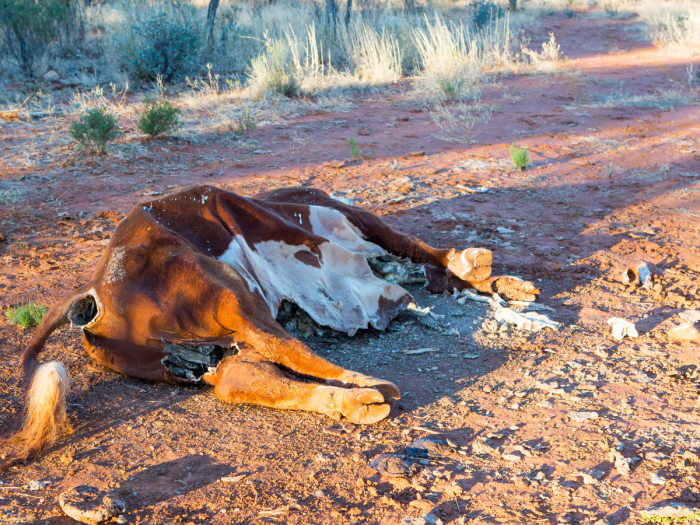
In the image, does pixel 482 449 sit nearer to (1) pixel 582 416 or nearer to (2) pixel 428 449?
(2) pixel 428 449

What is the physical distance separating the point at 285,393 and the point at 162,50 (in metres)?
10.6

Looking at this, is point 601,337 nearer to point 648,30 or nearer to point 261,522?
point 261,522

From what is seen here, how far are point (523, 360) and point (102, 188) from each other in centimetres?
486

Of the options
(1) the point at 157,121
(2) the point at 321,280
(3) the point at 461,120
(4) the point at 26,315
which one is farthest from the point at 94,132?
(3) the point at 461,120

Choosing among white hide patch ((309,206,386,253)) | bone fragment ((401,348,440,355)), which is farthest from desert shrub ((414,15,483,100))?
bone fragment ((401,348,440,355))

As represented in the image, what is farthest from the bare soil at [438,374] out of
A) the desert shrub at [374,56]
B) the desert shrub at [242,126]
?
the desert shrub at [374,56]

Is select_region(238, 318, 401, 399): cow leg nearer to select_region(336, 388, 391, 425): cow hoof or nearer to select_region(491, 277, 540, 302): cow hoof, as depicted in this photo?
select_region(336, 388, 391, 425): cow hoof

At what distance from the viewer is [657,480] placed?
2.21 metres

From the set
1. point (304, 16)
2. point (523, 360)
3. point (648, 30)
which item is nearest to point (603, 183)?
point (523, 360)

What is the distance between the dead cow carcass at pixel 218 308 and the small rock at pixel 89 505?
39cm

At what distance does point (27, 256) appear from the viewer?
4.62 metres

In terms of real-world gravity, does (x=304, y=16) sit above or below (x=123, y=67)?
above

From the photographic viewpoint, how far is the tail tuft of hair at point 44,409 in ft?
7.84

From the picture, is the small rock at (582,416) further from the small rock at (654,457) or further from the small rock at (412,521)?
the small rock at (412,521)
